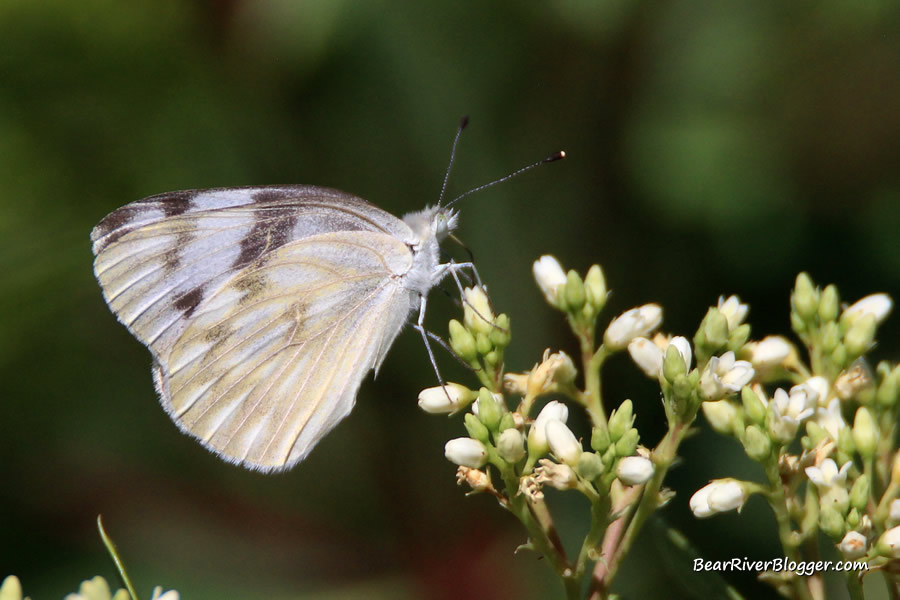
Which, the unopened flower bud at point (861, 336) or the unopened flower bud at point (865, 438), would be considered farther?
the unopened flower bud at point (861, 336)

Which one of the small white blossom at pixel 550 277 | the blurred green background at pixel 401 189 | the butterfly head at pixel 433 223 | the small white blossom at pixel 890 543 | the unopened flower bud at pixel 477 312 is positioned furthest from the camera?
the blurred green background at pixel 401 189

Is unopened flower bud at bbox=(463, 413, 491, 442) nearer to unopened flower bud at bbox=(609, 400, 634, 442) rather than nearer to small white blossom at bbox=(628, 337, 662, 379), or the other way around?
unopened flower bud at bbox=(609, 400, 634, 442)

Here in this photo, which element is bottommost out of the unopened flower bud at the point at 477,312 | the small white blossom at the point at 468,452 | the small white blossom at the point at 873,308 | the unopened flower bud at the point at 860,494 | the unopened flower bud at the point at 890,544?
the unopened flower bud at the point at 890,544

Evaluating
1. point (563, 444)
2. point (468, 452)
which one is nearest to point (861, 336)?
point (563, 444)

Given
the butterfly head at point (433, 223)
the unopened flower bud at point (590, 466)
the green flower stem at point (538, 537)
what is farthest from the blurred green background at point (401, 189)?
the unopened flower bud at point (590, 466)

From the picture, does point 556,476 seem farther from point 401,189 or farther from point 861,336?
point 401,189

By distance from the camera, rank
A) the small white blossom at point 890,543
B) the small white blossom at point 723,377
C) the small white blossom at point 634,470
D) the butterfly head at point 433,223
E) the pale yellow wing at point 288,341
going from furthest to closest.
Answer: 1. the butterfly head at point 433,223
2. the pale yellow wing at point 288,341
3. the small white blossom at point 723,377
4. the small white blossom at point 634,470
5. the small white blossom at point 890,543

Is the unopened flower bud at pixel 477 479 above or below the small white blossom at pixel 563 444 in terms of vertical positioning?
below

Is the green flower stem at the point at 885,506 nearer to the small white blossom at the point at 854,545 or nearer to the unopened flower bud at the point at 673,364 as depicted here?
the small white blossom at the point at 854,545

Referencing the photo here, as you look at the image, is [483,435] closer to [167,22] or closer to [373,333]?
[373,333]

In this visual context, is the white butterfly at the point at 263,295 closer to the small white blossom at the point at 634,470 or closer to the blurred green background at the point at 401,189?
the blurred green background at the point at 401,189
